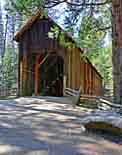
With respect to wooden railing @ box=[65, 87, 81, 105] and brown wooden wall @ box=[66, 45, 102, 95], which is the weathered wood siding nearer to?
brown wooden wall @ box=[66, 45, 102, 95]

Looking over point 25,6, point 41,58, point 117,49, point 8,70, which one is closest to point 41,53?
point 41,58

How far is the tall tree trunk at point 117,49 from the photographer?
37.5 feet

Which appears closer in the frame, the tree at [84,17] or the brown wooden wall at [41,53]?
the tree at [84,17]

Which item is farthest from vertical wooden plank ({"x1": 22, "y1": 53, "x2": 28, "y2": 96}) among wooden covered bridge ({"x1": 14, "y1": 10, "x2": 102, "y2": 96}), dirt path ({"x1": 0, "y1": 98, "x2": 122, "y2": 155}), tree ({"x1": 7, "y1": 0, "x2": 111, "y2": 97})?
dirt path ({"x1": 0, "y1": 98, "x2": 122, "y2": 155})

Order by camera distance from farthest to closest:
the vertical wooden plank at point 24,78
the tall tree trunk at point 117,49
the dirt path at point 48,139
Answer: the vertical wooden plank at point 24,78, the tall tree trunk at point 117,49, the dirt path at point 48,139

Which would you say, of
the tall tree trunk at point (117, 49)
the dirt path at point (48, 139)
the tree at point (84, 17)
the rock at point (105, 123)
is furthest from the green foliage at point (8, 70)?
the rock at point (105, 123)

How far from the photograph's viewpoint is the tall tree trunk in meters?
11.4

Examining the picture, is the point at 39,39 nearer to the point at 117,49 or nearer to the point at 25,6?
the point at 25,6

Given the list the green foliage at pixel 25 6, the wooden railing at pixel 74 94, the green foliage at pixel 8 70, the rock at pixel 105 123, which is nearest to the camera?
the rock at pixel 105 123

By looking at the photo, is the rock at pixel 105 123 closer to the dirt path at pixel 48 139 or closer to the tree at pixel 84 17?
the dirt path at pixel 48 139

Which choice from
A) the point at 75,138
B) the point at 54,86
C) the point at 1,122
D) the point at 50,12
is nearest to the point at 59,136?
the point at 75,138

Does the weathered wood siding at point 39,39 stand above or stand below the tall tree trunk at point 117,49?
above

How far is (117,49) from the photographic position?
454 inches

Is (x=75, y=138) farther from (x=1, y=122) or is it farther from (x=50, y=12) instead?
(x=50, y=12)
